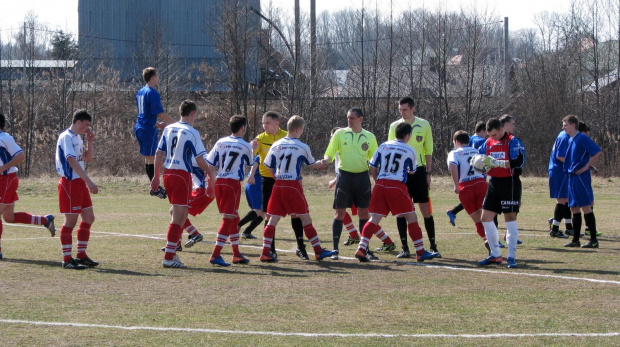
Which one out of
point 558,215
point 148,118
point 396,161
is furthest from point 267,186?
point 558,215

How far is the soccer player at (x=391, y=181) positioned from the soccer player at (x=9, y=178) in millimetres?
4712

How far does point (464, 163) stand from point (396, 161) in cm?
135

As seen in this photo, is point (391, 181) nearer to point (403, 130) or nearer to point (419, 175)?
point (403, 130)

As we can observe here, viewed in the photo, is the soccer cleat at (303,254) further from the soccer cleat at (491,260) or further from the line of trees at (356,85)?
the line of trees at (356,85)

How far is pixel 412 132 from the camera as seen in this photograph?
12062mm

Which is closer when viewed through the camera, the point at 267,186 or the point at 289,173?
the point at 289,173

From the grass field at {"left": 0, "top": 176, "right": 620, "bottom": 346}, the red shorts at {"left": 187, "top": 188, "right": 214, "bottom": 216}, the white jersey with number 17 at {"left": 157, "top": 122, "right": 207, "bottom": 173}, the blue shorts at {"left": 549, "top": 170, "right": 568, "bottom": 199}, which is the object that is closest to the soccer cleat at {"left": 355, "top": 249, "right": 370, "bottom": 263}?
the grass field at {"left": 0, "top": 176, "right": 620, "bottom": 346}

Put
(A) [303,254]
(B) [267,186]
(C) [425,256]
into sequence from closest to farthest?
1. (C) [425,256]
2. (A) [303,254]
3. (B) [267,186]

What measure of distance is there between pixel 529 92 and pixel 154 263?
36.1 m

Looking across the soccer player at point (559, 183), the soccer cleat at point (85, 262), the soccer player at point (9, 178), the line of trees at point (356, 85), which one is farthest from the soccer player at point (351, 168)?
the line of trees at point (356, 85)

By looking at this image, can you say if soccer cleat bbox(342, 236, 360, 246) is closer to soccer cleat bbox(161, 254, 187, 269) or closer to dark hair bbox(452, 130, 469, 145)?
dark hair bbox(452, 130, 469, 145)

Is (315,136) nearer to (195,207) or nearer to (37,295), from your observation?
(195,207)

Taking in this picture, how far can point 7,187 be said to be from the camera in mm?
11508

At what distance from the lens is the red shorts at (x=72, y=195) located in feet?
33.7
